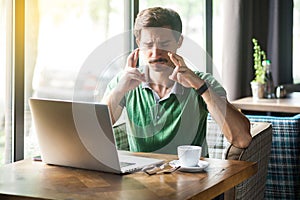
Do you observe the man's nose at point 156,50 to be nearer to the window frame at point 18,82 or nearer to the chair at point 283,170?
the window frame at point 18,82

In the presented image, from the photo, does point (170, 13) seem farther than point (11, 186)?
Yes

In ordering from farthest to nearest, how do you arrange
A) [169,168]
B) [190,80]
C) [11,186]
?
[190,80], [169,168], [11,186]

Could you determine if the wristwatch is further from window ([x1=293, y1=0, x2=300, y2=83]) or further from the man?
window ([x1=293, y1=0, x2=300, y2=83])

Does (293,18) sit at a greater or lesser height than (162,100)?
greater

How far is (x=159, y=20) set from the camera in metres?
2.85

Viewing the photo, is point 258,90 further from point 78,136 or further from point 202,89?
point 78,136

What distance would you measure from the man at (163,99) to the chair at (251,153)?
0.06m

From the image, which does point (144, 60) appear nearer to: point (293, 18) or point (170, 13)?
point (170, 13)

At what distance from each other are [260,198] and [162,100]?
741 mm

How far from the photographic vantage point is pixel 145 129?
9.49 feet

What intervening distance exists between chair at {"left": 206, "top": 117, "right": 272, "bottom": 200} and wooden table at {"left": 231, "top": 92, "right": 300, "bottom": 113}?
95cm

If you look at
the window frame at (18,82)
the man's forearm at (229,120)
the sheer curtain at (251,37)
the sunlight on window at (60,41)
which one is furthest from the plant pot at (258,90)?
the window frame at (18,82)

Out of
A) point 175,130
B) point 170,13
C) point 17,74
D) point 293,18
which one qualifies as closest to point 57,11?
point 17,74

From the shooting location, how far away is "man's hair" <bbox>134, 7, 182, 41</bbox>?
9.33 ft
